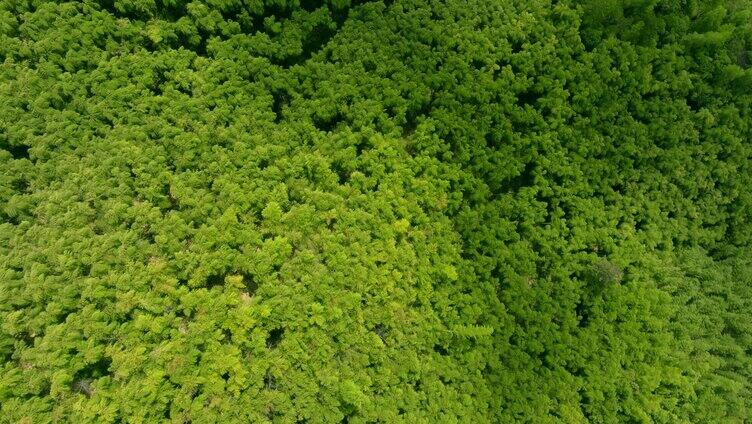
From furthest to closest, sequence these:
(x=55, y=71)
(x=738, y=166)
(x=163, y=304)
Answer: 1. (x=738, y=166)
2. (x=55, y=71)
3. (x=163, y=304)

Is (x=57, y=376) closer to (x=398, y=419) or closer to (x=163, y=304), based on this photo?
(x=163, y=304)

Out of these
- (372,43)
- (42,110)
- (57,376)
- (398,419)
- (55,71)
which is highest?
(372,43)

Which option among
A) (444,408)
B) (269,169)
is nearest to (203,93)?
(269,169)

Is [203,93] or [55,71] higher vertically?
[203,93]

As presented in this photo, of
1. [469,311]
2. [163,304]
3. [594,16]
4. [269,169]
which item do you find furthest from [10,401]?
[594,16]

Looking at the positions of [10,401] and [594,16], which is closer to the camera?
[10,401]

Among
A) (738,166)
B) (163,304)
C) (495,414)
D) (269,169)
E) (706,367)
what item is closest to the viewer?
(163,304)

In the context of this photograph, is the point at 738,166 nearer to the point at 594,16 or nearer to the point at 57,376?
the point at 594,16
